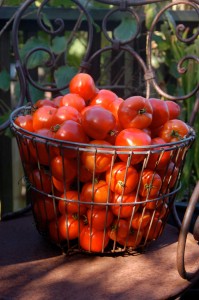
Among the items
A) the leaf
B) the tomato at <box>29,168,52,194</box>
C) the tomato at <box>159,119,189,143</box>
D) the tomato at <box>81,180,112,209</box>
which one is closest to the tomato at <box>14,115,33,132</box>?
the tomato at <box>29,168,52,194</box>

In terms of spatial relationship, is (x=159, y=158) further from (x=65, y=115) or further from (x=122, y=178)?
(x=65, y=115)

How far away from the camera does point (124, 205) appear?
1.00 meters

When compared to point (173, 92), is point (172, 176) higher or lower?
higher

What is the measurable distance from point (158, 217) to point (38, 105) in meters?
0.41

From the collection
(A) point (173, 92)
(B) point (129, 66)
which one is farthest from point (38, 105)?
(A) point (173, 92)

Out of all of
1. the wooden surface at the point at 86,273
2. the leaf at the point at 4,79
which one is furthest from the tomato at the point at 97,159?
the leaf at the point at 4,79

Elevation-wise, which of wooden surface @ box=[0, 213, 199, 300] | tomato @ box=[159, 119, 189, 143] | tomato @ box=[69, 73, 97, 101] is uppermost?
tomato @ box=[69, 73, 97, 101]

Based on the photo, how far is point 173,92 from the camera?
92.8 inches

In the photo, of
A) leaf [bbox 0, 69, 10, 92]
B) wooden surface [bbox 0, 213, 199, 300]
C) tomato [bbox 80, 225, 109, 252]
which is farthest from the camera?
leaf [bbox 0, 69, 10, 92]

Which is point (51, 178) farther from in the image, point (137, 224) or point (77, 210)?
point (137, 224)

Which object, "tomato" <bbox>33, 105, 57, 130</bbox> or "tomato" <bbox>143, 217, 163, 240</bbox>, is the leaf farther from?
"tomato" <bbox>143, 217, 163, 240</bbox>

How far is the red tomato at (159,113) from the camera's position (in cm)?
108

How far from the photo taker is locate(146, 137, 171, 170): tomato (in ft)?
3.24

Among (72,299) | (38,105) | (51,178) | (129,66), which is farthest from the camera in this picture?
(129,66)
